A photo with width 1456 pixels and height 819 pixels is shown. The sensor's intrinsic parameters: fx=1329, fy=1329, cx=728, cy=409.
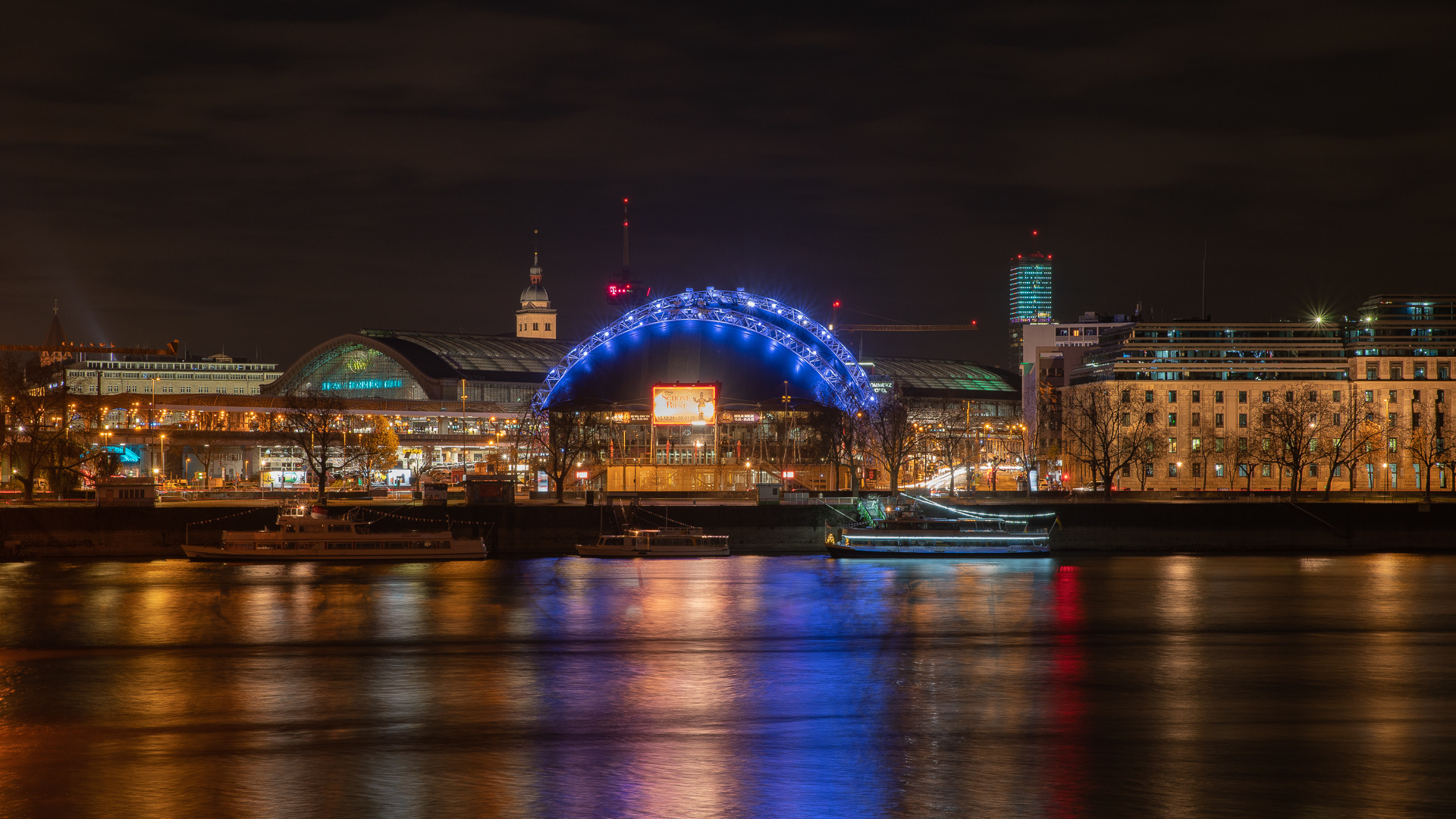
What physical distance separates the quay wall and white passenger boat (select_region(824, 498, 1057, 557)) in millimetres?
3467

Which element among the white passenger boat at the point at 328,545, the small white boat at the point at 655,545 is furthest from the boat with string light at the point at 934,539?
the white passenger boat at the point at 328,545

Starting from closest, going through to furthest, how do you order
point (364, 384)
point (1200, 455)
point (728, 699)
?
point (728, 699), point (1200, 455), point (364, 384)

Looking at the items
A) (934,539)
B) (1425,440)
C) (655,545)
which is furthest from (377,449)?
(1425,440)

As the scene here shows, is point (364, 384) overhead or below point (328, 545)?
overhead

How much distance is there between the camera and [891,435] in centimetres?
11788

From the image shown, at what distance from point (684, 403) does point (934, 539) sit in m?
32.0

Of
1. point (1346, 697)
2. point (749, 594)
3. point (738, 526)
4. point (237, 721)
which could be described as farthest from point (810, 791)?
point (738, 526)

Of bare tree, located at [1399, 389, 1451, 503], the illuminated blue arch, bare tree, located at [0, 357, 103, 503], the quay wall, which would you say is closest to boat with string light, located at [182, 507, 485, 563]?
the quay wall

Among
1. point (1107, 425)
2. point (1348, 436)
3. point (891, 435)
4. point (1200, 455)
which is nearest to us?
point (891, 435)

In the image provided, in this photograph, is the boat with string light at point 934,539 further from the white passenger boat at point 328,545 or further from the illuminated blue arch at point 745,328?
the illuminated blue arch at point 745,328

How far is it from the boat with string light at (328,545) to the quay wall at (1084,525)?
3761 mm

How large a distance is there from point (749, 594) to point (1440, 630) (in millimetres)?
28203

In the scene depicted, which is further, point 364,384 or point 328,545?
point 364,384

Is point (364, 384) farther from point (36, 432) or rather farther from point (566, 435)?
point (36, 432)
